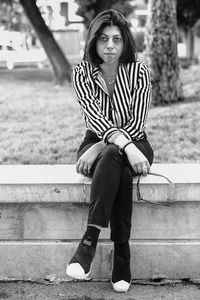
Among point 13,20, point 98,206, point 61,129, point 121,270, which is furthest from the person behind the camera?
point 13,20

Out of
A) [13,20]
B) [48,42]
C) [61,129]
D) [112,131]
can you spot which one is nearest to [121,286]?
[112,131]

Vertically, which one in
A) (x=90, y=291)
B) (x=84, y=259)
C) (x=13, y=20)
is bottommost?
(x=90, y=291)

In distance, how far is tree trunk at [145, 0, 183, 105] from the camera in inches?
294

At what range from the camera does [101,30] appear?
306 cm

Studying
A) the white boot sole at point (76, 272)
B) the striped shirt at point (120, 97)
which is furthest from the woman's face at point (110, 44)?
the white boot sole at point (76, 272)

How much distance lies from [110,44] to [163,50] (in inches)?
181

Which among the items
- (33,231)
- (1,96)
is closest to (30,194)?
(33,231)

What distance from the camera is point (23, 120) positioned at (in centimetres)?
661

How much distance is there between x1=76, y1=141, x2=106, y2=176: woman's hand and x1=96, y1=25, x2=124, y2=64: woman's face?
54cm

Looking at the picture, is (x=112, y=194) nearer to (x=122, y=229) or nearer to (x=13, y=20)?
(x=122, y=229)

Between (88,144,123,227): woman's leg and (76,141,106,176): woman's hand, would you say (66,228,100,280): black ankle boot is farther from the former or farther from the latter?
(76,141,106,176): woman's hand

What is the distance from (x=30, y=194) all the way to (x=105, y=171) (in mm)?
499

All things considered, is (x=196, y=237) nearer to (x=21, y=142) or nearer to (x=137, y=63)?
(x=137, y=63)

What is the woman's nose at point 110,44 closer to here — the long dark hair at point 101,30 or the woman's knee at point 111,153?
the long dark hair at point 101,30
